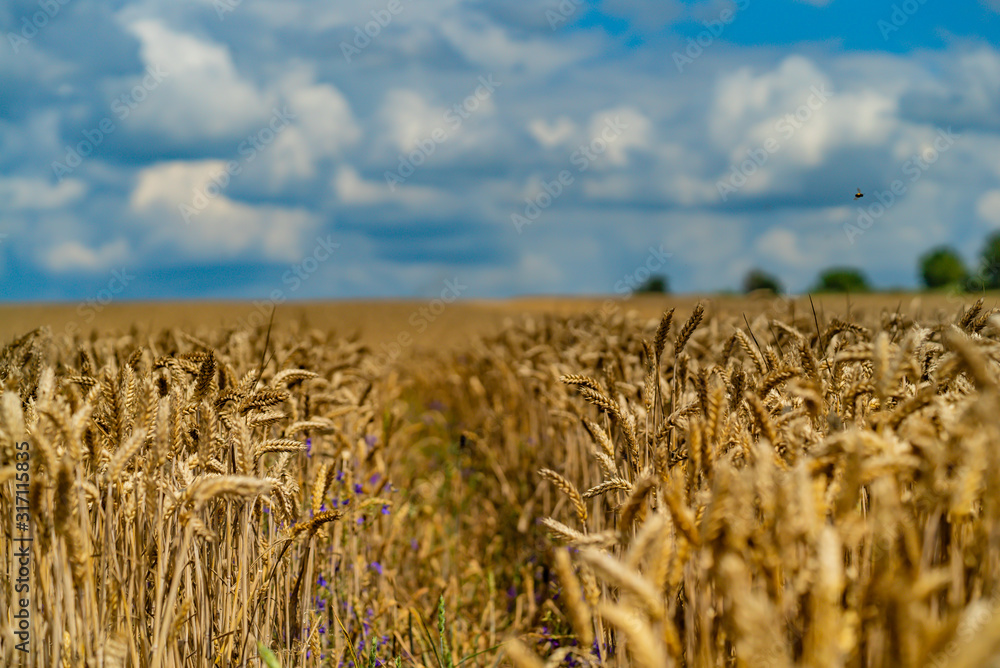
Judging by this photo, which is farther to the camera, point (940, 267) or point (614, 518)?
point (940, 267)

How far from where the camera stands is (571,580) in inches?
55.8

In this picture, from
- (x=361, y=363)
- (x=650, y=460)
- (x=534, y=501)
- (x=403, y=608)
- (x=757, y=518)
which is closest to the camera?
(x=757, y=518)

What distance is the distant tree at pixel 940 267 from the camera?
79.7 meters

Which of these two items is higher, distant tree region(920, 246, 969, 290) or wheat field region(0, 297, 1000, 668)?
distant tree region(920, 246, 969, 290)

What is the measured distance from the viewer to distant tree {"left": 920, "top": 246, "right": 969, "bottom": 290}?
79.7m

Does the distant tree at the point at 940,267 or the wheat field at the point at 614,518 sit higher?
the distant tree at the point at 940,267

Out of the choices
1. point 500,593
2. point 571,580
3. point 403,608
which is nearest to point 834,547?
point 571,580

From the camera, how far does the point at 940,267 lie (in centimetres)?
8106

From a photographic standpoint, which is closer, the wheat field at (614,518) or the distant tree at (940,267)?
the wheat field at (614,518)

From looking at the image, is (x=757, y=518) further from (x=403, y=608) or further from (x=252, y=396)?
(x=403, y=608)

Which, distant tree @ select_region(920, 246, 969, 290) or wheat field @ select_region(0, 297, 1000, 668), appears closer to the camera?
wheat field @ select_region(0, 297, 1000, 668)

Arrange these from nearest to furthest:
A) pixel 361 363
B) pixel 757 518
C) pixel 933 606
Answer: pixel 933 606
pixel 757 518
pixel 361 363

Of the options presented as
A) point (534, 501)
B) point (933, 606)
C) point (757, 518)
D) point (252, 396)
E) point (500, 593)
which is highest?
point (252, 396)

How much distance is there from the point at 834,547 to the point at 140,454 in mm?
2109
